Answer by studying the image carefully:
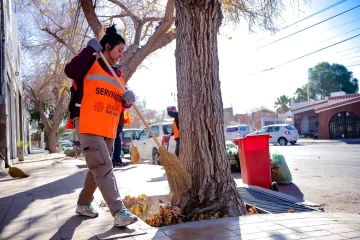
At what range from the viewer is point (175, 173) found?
13.2 feet

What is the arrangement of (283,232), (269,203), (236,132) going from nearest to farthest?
(283,232) → (269,203) → (236,132)

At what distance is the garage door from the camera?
3222 cm

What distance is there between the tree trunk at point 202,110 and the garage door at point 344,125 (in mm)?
31217

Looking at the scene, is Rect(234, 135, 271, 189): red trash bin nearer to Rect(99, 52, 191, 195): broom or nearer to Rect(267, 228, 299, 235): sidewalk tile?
Rect(99, 52, 191, 195): broom

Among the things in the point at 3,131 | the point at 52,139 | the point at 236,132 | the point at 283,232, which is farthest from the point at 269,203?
the point at 52,139

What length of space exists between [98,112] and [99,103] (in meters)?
0.09

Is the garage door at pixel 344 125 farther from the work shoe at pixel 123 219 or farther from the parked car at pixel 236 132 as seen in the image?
the work shoe at pixel 123 219

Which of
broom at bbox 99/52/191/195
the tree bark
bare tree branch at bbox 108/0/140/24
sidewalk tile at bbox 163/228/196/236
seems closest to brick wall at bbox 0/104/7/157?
the tree bark

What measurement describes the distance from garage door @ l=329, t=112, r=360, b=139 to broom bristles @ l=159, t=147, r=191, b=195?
3162 cm

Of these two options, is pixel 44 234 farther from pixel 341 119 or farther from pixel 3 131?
pixel 341 119

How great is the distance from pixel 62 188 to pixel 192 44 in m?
3.51

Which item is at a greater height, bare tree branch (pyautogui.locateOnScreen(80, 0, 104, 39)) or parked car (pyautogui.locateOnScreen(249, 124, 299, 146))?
bare tree branch (pyautogui.locateOnScreen(80, 0, 104, 39))

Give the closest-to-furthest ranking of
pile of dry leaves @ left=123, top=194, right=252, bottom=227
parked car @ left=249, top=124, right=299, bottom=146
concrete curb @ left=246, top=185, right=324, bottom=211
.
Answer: pile of dry leaves @ left=123, top=194, right=252, bottom=227, concrete curb @ left=246, top=185, right=324, bottom=211, parked car @ left=249, top=124, right=299, bottom=146

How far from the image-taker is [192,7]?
434 centimetres
